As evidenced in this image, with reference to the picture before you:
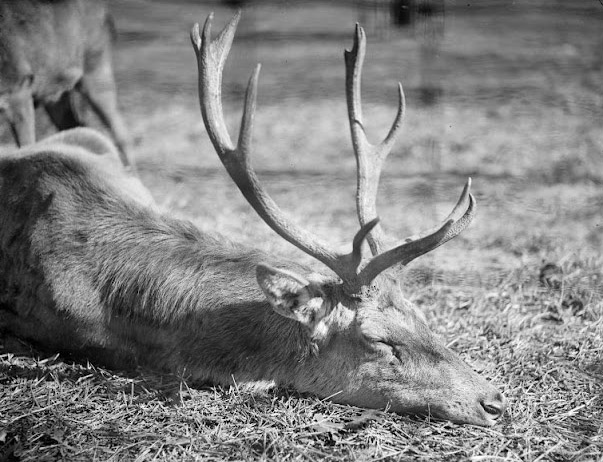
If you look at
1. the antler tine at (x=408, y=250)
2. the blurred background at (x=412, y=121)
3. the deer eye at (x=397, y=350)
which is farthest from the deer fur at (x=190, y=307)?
the blurred background at (x=412, y=121)

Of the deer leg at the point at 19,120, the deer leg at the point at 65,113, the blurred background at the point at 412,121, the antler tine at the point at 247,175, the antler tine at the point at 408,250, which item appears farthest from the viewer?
the deer leg at the point at 65,113

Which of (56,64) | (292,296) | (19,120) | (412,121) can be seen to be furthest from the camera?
(412,121)

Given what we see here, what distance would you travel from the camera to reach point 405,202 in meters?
6.86

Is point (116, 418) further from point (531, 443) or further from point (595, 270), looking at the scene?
point (595, 270)

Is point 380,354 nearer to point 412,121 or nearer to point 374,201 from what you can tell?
point 374,201

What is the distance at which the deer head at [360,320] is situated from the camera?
347 centimetres

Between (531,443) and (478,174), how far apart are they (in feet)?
14.0

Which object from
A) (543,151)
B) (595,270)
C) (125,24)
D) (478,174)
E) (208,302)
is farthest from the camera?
(125,24)

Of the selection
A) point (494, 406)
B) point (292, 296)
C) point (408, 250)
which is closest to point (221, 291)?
point (292, 296)

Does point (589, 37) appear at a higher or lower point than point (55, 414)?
higher

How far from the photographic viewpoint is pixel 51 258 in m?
4.05

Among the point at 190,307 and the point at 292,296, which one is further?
the point at 190,307

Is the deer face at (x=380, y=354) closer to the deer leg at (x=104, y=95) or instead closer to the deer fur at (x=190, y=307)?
the deer fur at (x=190, y=307)

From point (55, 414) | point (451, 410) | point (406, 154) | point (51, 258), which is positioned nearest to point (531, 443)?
point (451, 410)
